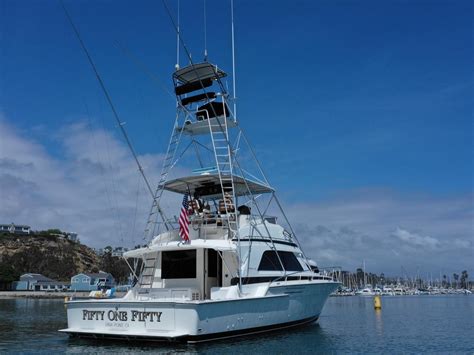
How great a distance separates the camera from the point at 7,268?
292 ft

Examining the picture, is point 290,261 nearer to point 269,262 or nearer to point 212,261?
point 269,262

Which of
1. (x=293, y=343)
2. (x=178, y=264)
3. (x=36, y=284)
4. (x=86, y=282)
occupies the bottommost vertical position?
(x=36, y=284)

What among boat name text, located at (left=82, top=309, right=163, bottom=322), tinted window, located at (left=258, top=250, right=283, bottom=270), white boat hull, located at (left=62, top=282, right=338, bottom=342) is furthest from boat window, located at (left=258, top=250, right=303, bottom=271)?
boat name text, located at (left=82, top=309, right=163, bottom=322)

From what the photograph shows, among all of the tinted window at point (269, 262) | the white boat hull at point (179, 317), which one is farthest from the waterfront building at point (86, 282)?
the white boat hull at point (179, 317)

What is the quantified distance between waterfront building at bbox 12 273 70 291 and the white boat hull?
79.0 metres

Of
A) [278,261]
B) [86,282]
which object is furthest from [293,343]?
[86,282]

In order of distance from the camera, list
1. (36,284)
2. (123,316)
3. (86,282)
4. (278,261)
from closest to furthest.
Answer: (123,316) < (278,261) < (86,282) < (36,284)

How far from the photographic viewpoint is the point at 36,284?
87812mm

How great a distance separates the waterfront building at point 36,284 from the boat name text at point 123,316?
79.0m

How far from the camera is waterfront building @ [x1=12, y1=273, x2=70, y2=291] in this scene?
8769 centimetres

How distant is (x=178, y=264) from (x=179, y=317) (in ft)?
10.9

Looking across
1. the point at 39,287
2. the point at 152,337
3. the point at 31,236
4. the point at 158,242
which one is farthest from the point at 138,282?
the point at 31,236

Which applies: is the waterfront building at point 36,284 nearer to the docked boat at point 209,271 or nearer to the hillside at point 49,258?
the hillside at point 49,258

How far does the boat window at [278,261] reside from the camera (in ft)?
56.3
